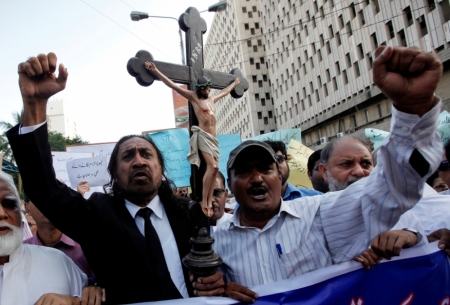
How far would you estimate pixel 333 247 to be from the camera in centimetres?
179

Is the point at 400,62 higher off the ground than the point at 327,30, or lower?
lower

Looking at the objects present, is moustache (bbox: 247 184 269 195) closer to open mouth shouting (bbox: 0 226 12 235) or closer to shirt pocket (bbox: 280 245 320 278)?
shirt pocket (bbox: 280 245 320 278)

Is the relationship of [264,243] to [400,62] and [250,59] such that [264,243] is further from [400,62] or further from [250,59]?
[250,59]

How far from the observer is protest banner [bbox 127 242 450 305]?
66.4 inches

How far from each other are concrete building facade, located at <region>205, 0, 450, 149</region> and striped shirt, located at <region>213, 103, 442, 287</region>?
15.9 metres

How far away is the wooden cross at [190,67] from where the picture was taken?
6.54 feet

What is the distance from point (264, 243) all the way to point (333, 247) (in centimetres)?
35

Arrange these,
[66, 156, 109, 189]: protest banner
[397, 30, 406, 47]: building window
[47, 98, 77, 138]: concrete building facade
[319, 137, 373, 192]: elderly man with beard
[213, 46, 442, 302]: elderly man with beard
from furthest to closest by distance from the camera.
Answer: [47, 98, 77, 138]: concrete building facade < [397, 30, 406, 47]: building window < [66, 156, 109, 189]: protest banner < [319, 137, 373, 192]: elderly man with beard < [213, 46, 442, 302]: elderly man with beard

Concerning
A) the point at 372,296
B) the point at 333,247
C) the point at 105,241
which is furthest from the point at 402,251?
the point at 105,241

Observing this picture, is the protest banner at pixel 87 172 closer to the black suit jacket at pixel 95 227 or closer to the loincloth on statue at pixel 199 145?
the black suit jacket at pixel 95 227

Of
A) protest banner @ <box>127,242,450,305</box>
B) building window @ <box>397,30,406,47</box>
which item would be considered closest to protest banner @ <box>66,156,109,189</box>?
protest banner @ <box>127,242,450,305</box>

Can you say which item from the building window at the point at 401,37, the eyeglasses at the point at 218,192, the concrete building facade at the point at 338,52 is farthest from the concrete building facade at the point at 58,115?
the eyeglasses at the point at 218,192

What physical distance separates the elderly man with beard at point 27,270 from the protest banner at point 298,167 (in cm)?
443

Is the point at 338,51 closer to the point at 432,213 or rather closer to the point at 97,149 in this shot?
the point at 97,149
